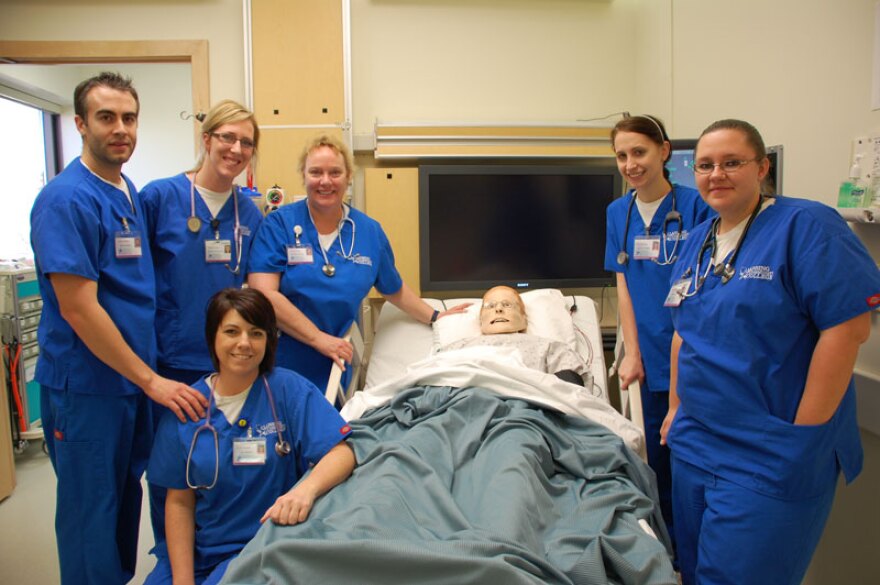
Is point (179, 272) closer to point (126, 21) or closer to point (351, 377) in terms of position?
point (351, 377)

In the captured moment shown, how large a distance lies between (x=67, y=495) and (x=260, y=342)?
2.56 feet

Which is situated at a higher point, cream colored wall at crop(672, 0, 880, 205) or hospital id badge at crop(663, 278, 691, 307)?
cream colored wall at crop(672, 0, 880, 205)

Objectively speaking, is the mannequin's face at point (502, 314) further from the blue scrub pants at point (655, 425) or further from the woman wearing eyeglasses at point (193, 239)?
the woman wearing eyeglasses at point (193, 239)

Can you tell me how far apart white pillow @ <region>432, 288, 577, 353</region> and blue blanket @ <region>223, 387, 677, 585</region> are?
70cm

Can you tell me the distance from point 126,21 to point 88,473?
9.53 feet

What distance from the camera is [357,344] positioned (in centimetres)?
257

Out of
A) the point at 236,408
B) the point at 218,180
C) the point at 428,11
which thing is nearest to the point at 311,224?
the point at 218,180

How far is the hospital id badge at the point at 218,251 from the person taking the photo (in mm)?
1996

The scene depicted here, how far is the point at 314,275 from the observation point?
2.27 meters

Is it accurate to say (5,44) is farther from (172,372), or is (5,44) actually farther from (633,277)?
(633,277)

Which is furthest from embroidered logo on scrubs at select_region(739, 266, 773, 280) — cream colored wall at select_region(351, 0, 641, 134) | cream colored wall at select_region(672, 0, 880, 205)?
cream colored wall at select_region(351, 0, 641, 134)

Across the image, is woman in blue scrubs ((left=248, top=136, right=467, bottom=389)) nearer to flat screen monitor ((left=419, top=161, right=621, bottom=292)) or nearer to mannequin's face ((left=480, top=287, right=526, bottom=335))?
mannequin's face ((left=480, top=287, right=526, bottom=335))

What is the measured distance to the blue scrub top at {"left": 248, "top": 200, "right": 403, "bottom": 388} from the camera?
88.3 inches

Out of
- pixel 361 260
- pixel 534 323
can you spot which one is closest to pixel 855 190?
pixel 534 323
